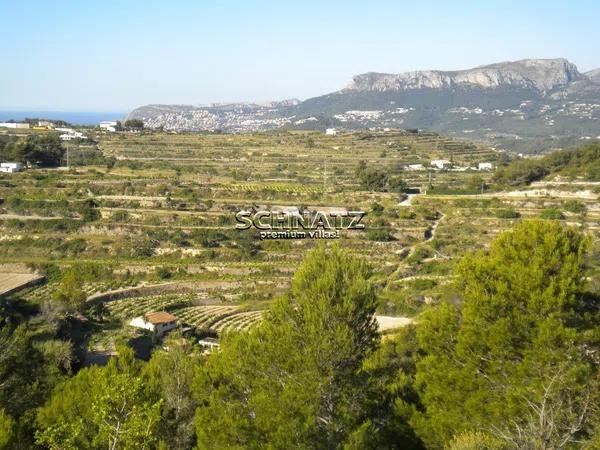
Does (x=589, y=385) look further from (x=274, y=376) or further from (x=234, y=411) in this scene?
(x=234, y=411)

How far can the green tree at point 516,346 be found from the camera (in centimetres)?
782

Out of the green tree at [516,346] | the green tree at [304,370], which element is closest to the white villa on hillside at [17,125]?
the green tree at [304,370]

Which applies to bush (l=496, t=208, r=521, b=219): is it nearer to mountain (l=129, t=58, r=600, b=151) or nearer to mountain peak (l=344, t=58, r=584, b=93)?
mountain (l=129, t=58, r=600, b=151)

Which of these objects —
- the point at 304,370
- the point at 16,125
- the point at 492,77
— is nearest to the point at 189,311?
the point at 304,370

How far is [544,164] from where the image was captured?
4528cm

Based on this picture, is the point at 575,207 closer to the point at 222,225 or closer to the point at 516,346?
the point at 222,225

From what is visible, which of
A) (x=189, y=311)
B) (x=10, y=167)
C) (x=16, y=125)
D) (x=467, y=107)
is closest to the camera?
(x=189, y=311)

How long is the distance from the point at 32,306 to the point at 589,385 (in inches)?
805

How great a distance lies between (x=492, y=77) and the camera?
17012 cm

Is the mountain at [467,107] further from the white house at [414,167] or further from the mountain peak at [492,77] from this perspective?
the white house at [414,167]

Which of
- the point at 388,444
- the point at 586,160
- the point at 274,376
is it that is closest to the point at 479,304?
the point at 388,444

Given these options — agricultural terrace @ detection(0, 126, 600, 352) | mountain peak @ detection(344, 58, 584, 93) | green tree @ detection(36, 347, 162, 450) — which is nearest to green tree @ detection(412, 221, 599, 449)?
green tree @ detection(36, 347, 162, 450)

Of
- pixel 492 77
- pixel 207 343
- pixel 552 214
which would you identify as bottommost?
pixel 207 343

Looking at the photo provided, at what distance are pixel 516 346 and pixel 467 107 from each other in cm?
15157
